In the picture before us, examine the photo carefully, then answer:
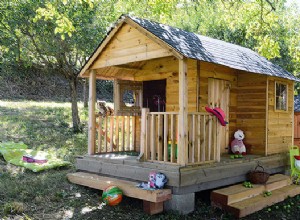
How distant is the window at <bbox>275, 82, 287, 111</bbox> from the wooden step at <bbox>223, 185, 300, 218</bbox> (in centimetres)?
253

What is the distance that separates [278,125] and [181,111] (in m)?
4.65

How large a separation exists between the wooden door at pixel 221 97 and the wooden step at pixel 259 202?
187 cm

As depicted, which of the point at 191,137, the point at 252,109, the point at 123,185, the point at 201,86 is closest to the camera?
the point at 123,185

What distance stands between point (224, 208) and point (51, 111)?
13.0 m

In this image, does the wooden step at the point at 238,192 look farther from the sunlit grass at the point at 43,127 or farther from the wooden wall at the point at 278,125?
the sunlit grass at the point at 43,127

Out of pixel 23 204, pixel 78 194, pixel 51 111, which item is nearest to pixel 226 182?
pixel 78 194

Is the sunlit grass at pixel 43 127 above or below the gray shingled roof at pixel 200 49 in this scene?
below

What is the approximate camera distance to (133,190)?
6289 mm

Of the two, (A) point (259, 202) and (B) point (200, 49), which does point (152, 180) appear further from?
(B) point (200, 49)

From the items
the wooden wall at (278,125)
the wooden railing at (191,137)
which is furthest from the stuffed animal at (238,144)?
the wooden railing at (191,137)

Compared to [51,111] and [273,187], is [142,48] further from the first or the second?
[51,111]

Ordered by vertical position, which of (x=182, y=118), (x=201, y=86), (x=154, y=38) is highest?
(x=154, y=38)

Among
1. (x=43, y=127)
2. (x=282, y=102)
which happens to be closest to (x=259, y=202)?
(x=282, y=102)

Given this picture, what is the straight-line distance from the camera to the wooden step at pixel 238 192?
21.0ft
